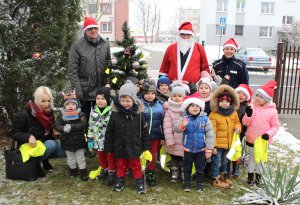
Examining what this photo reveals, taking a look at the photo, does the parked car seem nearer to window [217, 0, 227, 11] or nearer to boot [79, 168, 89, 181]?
boot [79, 168, 89, 181]

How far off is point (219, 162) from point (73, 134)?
6.92 ft

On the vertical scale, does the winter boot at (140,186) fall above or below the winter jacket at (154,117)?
below

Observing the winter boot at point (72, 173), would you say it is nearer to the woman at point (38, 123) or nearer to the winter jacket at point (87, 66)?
the woman at point (38, 123)

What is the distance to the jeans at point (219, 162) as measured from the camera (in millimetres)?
4664

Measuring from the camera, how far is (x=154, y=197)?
4434mm

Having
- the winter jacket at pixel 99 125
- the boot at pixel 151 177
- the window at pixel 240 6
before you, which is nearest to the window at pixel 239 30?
the window at pixel 240 6

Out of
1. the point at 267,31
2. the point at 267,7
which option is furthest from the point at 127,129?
the point at 267,7

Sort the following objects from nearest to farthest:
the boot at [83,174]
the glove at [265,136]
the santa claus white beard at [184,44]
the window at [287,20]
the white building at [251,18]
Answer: the glove at [265,136] → the boot at [83,174] → the santa claus white beard at [184,44] → the white building at [251,18] → the window at [287,20]

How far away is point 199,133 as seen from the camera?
4.38m

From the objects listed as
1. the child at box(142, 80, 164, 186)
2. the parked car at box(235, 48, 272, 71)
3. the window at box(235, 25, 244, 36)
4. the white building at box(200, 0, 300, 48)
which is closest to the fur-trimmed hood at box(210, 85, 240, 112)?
the child at box(142, 80, 164, 186)

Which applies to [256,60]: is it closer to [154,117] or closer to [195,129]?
[154,117]

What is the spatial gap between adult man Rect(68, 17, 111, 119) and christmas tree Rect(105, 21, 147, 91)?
143 mm

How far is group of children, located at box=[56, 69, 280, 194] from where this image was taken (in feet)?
14.2

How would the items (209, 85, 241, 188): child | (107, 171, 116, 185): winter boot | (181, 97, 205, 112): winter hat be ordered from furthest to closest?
(107, 171, 116, 185): winter boot
(209, 85, 241, 188): child
(181, 97, 205, 112): winter hat
